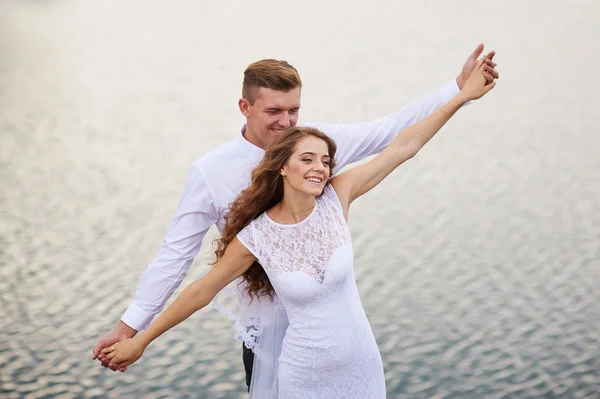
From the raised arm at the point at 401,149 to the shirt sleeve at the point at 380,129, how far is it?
15 centimetres

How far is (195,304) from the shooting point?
2.52 metres

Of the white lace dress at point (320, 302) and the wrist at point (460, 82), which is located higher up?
the wrist at point (460, 82)

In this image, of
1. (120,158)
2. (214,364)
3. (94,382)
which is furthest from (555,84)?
(94,382)

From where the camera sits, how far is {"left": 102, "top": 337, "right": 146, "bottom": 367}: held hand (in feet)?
8.51

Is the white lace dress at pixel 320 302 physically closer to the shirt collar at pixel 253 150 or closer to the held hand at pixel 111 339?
the shirt collar at pixel 253 150

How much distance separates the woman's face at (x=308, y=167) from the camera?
7.99 feet

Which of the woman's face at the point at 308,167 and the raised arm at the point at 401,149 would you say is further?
the raised arm at the point at 401,149

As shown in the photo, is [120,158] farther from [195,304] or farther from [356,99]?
[195,304]

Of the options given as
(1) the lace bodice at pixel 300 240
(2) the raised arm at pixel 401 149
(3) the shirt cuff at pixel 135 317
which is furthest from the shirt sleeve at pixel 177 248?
(2) the raised arm at pixel 401 149

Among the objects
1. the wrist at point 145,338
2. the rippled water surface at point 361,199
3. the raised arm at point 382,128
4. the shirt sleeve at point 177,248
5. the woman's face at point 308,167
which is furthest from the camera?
the rippled water surface at point 361,199

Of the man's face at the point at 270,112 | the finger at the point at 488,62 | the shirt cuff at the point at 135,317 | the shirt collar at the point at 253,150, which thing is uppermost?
the finger at the point at 488,62

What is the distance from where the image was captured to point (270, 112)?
8.59ft

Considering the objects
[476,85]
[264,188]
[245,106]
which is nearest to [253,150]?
[245,106]

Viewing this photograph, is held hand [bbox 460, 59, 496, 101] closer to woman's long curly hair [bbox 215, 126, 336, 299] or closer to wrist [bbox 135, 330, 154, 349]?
woman's long curly hair [bbox 215, 126, 336, 299]
